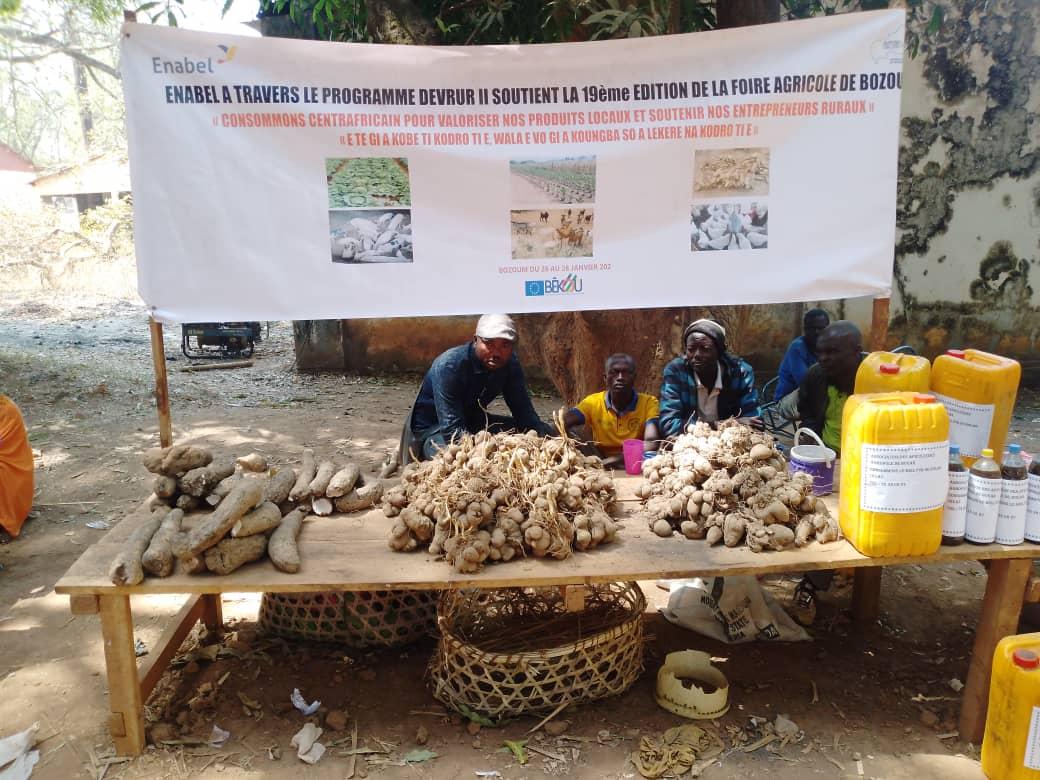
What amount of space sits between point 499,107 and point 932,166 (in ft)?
21.8

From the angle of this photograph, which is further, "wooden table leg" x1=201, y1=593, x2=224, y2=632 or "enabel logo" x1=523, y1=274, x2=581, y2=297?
"wooden table leg" x1=201, y1=593, x2=224, y2=632

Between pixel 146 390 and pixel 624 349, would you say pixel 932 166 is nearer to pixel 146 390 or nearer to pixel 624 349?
pixel 624 349

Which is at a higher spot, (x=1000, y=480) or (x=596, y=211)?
(x=596, y=211)

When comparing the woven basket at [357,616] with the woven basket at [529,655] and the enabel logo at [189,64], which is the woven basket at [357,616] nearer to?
the woven basket at [529,655]

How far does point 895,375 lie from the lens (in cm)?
301

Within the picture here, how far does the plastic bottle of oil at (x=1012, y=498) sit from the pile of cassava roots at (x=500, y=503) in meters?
1.41

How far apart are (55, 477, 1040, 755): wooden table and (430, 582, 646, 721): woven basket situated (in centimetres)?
48

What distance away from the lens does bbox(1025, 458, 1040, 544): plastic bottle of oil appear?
2.73 metres

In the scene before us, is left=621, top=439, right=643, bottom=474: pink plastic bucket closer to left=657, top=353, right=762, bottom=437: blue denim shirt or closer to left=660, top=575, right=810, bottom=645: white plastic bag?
left=657, top=353, right=762, bottom=437: blue denim shirt

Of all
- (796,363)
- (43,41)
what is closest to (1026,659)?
(796,363)

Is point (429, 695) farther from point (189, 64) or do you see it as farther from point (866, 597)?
point (189, 64)

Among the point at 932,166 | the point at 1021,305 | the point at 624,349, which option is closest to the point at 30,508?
the point at 624,349

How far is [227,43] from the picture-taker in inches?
119

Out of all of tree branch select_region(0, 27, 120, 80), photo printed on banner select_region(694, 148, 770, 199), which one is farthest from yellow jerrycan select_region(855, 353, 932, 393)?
tree branch select_region(0, 27, 120, 80)
